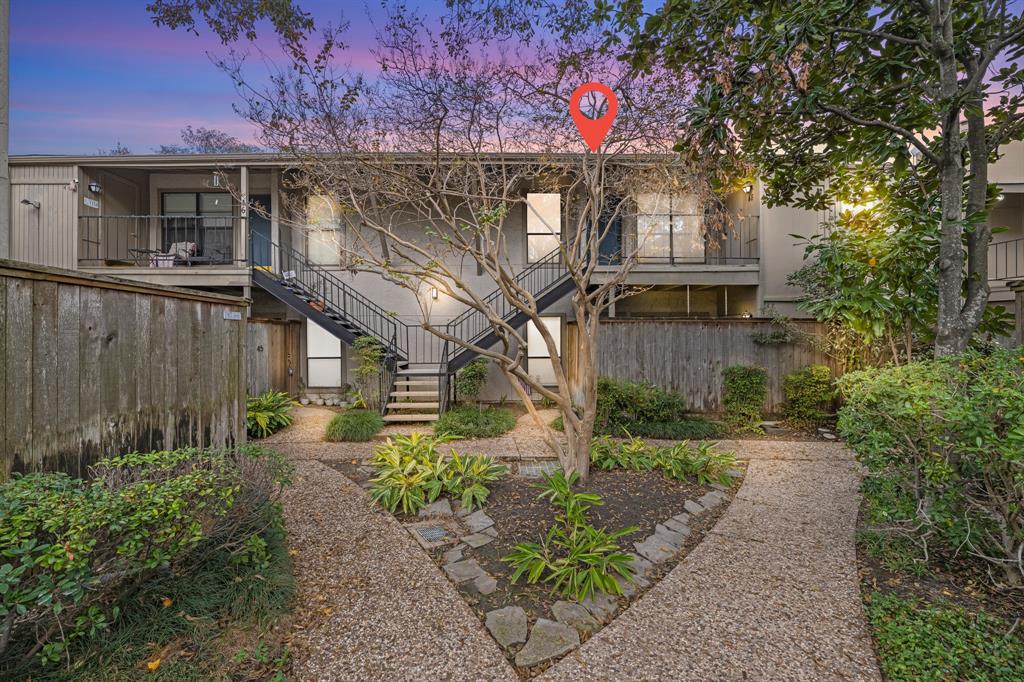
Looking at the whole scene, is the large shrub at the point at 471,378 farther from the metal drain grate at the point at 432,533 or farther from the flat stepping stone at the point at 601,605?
the flat stepping stone at the point at 601,605

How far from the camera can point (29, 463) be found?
9.81 ft

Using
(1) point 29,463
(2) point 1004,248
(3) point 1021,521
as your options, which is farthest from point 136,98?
(2) point 1004,248

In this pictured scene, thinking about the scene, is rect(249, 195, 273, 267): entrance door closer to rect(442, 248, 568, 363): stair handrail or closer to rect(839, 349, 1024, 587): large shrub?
rect(442, 248, 568, 363): stair handrail

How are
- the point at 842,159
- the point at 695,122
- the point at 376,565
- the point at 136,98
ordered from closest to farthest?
the point at 376,565 → the point at 695,122 → the point at 842,159 → the point at 136,98

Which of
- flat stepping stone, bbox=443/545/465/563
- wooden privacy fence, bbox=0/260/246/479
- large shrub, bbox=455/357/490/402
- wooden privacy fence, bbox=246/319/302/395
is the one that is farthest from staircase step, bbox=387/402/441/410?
flat stepping stone, bbox=443/545/465/563

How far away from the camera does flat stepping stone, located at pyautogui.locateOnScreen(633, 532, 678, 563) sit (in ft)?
11.8

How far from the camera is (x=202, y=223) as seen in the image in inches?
444

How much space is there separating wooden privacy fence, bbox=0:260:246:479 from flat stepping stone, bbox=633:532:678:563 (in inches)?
170

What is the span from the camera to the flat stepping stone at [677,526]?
13.4ft

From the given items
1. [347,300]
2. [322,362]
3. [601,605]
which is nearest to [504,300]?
[347,300]

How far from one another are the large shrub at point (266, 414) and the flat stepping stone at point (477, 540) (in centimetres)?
521

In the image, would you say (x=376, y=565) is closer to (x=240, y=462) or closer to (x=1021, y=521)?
(x=240, y=462)

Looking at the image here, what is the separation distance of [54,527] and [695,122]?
191 inches

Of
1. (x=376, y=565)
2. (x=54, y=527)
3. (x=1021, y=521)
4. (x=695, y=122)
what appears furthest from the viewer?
(x=695, y=122)
